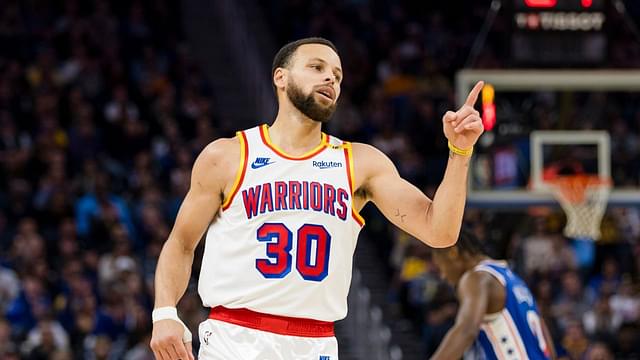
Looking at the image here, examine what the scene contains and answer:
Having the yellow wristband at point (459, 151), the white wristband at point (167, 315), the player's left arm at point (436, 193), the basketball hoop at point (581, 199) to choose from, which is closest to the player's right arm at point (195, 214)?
the white wristband at point (167, 315)

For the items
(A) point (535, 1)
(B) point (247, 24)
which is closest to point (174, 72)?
(B) point (247, 24)

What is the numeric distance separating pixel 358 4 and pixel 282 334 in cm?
1724

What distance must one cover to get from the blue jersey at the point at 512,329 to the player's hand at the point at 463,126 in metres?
2.59

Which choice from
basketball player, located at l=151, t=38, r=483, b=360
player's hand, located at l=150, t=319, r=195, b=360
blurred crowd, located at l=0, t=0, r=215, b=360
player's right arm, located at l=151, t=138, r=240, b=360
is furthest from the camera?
blurred crowd, located at l=0, t=0, r=215, b=360

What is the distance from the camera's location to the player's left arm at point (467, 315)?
7551mm

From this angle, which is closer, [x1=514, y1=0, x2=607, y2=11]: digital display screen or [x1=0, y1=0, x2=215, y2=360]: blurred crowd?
[x1=514, y1=0, x2=607, y2=11]: digital display screen

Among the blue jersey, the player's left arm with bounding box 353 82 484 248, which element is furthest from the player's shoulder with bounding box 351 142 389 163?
the blue jersey

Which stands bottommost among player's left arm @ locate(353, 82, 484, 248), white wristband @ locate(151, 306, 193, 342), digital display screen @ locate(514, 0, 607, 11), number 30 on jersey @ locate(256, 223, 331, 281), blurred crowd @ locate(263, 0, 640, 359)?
blurred crowd @ locate(263, 0, 640, 359)

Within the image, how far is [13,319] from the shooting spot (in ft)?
45.7

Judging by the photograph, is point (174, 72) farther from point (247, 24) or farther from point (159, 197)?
point (159, 197)

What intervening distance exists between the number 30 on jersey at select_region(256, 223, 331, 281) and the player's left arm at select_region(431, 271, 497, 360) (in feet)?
6.42

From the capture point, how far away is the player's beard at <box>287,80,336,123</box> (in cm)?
600

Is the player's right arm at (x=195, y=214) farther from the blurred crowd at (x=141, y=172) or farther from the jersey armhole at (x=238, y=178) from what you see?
the blurred crowd at (x=141, y=172)

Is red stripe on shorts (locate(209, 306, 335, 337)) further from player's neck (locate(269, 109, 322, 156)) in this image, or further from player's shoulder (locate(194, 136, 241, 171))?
player's neck (locate(269, 109, 322, 156))
